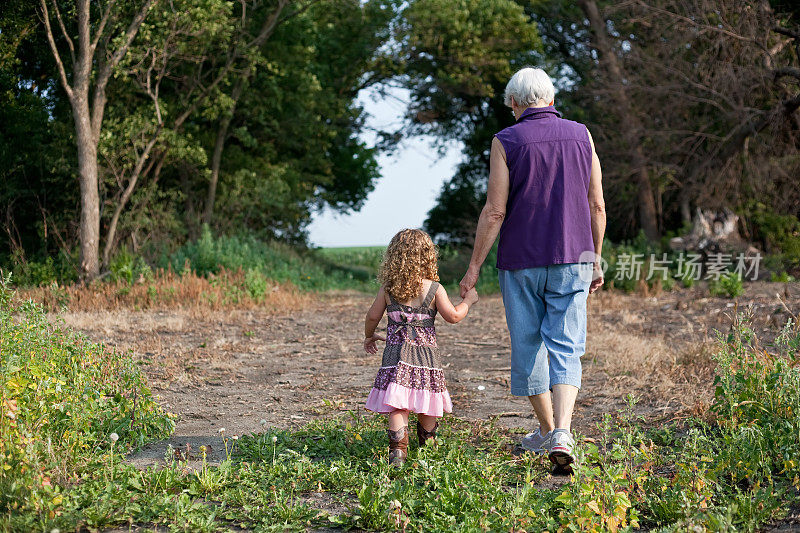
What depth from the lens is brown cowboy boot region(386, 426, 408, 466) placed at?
4.02 m

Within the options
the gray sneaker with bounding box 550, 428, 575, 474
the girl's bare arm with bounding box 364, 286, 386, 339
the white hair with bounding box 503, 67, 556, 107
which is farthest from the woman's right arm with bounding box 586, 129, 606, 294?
the girl's bare arm with bounding box 364, 286, 386, 339

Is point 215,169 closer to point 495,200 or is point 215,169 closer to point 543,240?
point 495,200

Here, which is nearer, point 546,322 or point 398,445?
point 398,445

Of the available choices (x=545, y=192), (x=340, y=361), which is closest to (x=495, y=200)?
(x=545, y=192)

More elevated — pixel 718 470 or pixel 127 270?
pixel 127 270

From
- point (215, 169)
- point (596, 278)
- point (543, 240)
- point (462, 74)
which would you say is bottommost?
point (596, 278)

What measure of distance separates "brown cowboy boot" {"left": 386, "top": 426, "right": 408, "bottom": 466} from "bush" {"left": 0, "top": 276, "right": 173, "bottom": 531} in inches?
55.1

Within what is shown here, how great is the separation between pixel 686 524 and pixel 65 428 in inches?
124

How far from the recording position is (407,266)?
13.5 ft

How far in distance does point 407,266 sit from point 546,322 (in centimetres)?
81

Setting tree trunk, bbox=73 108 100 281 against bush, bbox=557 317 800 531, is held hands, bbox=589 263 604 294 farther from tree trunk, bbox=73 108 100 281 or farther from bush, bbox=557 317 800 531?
tree trunk, bbox=73 108 100 281

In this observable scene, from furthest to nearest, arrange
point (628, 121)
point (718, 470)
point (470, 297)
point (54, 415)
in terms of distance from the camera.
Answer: point (628, 121), point (54, 415), point (470, 297), point (718, 470)

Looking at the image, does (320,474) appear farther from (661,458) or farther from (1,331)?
(1,331)

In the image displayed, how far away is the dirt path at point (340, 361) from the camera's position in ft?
17.7
